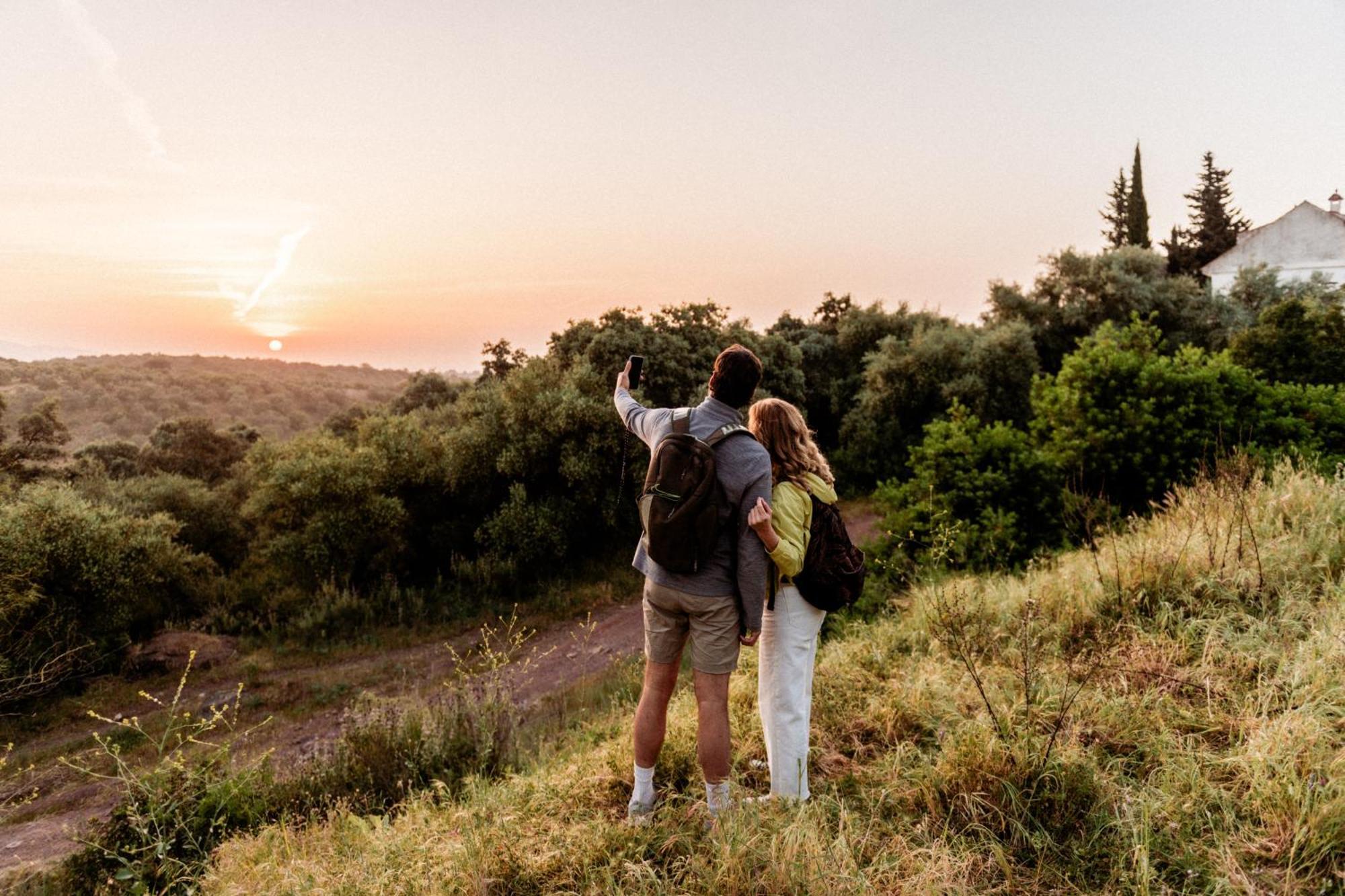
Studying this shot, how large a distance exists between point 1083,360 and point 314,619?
41.8 ft

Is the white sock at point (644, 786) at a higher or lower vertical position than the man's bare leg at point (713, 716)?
lower

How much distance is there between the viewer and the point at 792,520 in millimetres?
3293

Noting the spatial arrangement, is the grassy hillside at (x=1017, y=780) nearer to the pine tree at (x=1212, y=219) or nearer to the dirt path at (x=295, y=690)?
the dirt path at (x=295, y=690)

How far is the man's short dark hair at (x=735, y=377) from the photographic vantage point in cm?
325

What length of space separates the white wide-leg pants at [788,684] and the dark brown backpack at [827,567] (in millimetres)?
82

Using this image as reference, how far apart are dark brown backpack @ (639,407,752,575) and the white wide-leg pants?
61 centimetres

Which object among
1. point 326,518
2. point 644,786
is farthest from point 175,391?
point 644,786

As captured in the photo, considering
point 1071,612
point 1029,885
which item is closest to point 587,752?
point 1029,885

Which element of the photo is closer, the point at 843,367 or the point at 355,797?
the point at 355,797

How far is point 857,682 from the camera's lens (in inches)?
199

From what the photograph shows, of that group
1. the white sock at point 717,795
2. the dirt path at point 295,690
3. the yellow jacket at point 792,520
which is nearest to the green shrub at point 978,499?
the dirt path at point 295,690

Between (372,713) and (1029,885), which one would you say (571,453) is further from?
(1029,885)

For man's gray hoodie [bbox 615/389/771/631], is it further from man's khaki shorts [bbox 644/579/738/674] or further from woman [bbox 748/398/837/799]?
woman [bbox 748/398/837/799]

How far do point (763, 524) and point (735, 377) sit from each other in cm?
75
